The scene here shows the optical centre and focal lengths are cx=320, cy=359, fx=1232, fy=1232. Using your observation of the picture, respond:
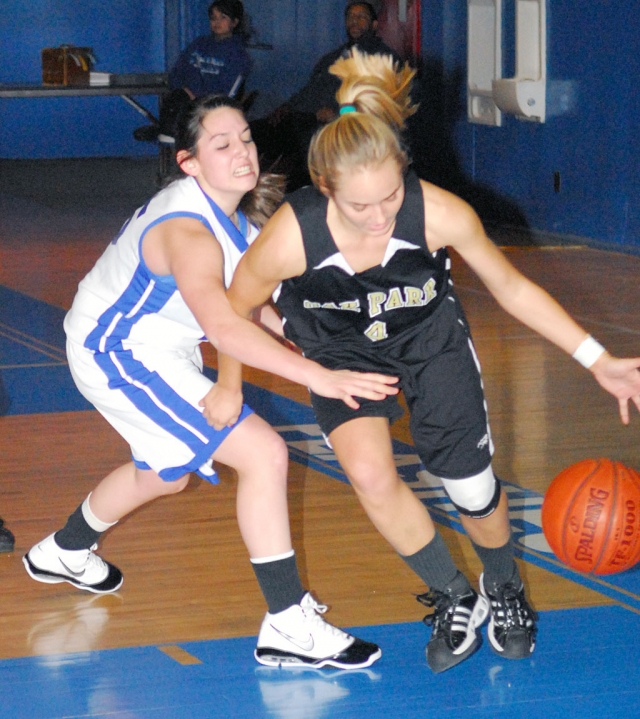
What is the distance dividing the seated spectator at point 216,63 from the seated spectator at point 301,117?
1.04 metres

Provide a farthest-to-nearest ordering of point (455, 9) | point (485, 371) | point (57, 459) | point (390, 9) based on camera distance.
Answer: point (390, 9) < point (455, 9) < point (485, 371) < point (57, 459)

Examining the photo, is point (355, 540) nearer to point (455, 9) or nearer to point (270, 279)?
point (270, 279)

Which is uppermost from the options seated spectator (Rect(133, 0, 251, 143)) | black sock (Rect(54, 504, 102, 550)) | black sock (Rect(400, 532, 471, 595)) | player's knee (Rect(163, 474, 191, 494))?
seated spectator (Rect(133, 0, 251, 143))

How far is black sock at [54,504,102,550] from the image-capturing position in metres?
3.38

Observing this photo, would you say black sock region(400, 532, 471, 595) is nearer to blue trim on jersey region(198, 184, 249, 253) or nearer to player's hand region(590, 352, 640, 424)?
player's hand region(590, 352, 640, 424)

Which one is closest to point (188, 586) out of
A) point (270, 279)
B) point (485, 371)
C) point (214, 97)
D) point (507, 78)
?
point (270, 279)

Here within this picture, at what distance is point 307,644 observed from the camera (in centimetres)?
292

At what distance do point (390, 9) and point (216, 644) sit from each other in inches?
398

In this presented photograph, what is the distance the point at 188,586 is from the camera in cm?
348

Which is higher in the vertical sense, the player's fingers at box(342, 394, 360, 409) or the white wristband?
the white wristband

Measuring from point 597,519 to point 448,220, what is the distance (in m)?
0.88

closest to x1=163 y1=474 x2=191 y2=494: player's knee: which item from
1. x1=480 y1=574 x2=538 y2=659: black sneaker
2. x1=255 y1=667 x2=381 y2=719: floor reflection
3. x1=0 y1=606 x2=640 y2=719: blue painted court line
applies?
x1=0 y1=606 x2=640 y2=719: blue painted court line

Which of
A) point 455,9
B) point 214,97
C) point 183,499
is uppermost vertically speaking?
point 455,9

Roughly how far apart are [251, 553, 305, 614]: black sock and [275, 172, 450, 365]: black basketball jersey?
0.50 meters
